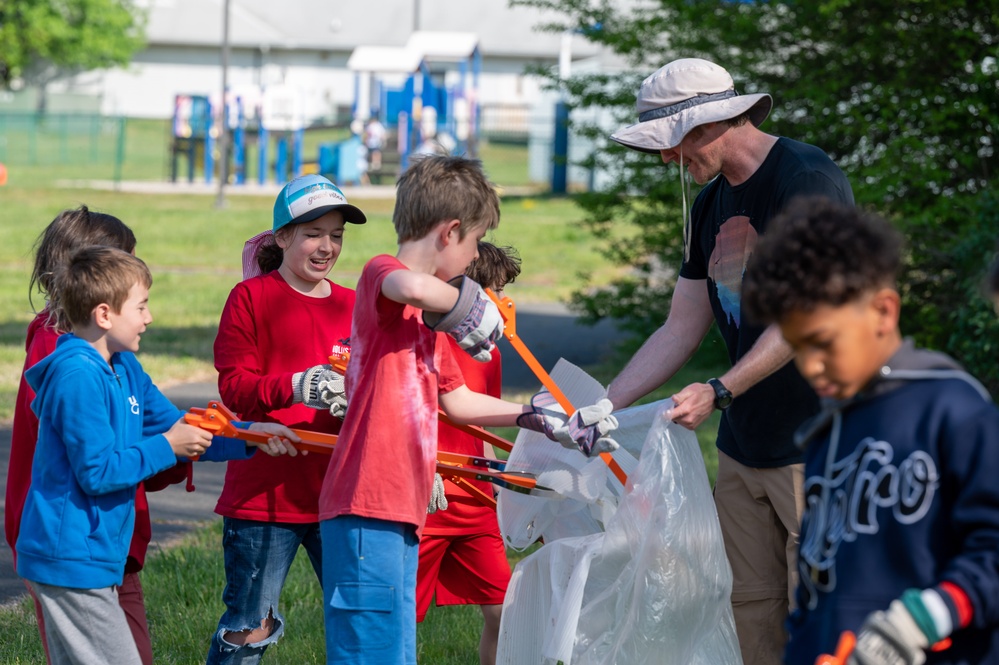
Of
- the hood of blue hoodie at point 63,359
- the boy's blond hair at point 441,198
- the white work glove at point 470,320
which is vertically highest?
the boy's blond hair at point 441,198

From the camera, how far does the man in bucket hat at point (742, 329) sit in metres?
3.46

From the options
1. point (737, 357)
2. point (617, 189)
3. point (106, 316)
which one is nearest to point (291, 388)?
point (106, 316)

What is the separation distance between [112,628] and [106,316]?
759 mm

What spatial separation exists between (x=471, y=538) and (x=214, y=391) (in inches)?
213

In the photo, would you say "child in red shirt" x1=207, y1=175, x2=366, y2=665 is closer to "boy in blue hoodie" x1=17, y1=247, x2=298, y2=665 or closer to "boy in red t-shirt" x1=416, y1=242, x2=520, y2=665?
"boy in red t-shirt" x1=416, y1=242, x2=520, y2=665

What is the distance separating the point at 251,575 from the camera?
3602 mm

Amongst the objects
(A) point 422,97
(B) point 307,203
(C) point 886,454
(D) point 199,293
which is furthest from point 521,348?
(A) point 422,97

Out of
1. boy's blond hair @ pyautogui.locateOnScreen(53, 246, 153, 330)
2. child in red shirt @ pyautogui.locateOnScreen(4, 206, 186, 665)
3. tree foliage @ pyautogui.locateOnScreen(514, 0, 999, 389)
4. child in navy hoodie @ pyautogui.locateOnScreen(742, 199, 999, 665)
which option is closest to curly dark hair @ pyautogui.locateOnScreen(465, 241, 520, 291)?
child in red shirt @ pyautogui.locateOnScreen(4, 206, 186, 665)

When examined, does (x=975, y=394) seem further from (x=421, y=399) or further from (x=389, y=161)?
(x=389, y=161)

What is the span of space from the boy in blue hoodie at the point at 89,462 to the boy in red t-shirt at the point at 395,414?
484mm

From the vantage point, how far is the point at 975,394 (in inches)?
85.4

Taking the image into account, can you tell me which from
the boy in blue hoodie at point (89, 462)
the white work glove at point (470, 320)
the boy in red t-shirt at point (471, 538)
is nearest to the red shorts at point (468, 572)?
the boy in red t-shirt at point (471, 538)

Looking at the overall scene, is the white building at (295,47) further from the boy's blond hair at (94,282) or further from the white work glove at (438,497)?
the boy's blond hair at (94,282)

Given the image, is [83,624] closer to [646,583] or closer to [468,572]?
[468,572]
